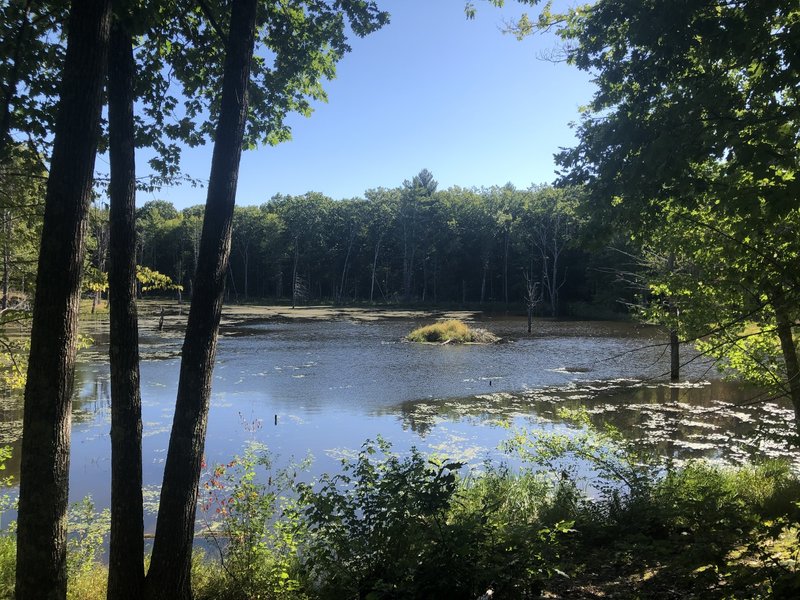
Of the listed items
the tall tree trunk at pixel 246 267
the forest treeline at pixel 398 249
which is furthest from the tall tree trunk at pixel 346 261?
the tall tree trunk at pixel 246 267

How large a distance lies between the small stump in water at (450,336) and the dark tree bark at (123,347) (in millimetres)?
25789

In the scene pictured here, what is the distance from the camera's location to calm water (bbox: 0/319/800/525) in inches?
394

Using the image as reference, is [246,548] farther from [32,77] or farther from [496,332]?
[496,332]

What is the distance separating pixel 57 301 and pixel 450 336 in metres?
27.3

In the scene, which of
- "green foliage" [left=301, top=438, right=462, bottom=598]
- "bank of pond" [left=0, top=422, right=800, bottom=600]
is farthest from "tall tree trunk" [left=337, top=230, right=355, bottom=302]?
"green foliage" [left=301, top=438, right=462, bottom=598]

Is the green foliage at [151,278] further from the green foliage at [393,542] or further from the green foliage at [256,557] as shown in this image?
the green foliage at [393,542]

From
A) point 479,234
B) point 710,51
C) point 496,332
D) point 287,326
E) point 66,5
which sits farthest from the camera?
point 479,234

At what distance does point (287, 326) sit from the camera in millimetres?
39000

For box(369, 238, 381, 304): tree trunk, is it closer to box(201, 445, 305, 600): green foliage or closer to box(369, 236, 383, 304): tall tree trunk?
box(369, 236, 383, 304): tall tree trunk

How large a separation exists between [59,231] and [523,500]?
19.2 ft

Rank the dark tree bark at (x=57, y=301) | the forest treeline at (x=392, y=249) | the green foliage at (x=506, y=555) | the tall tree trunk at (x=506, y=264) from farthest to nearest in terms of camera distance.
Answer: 1. the forest treeline at (x=392, y=249)
2. the tall tree trunk at (x=506, y=264)
3. the green foliage at (x=506, y=555)
4. the dark tree bark at (x=57, y=301)

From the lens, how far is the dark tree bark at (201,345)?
3852mm

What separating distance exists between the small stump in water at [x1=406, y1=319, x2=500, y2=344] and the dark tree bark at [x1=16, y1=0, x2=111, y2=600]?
87.2 feet

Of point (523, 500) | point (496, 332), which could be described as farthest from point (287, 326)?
point (523, 500)
